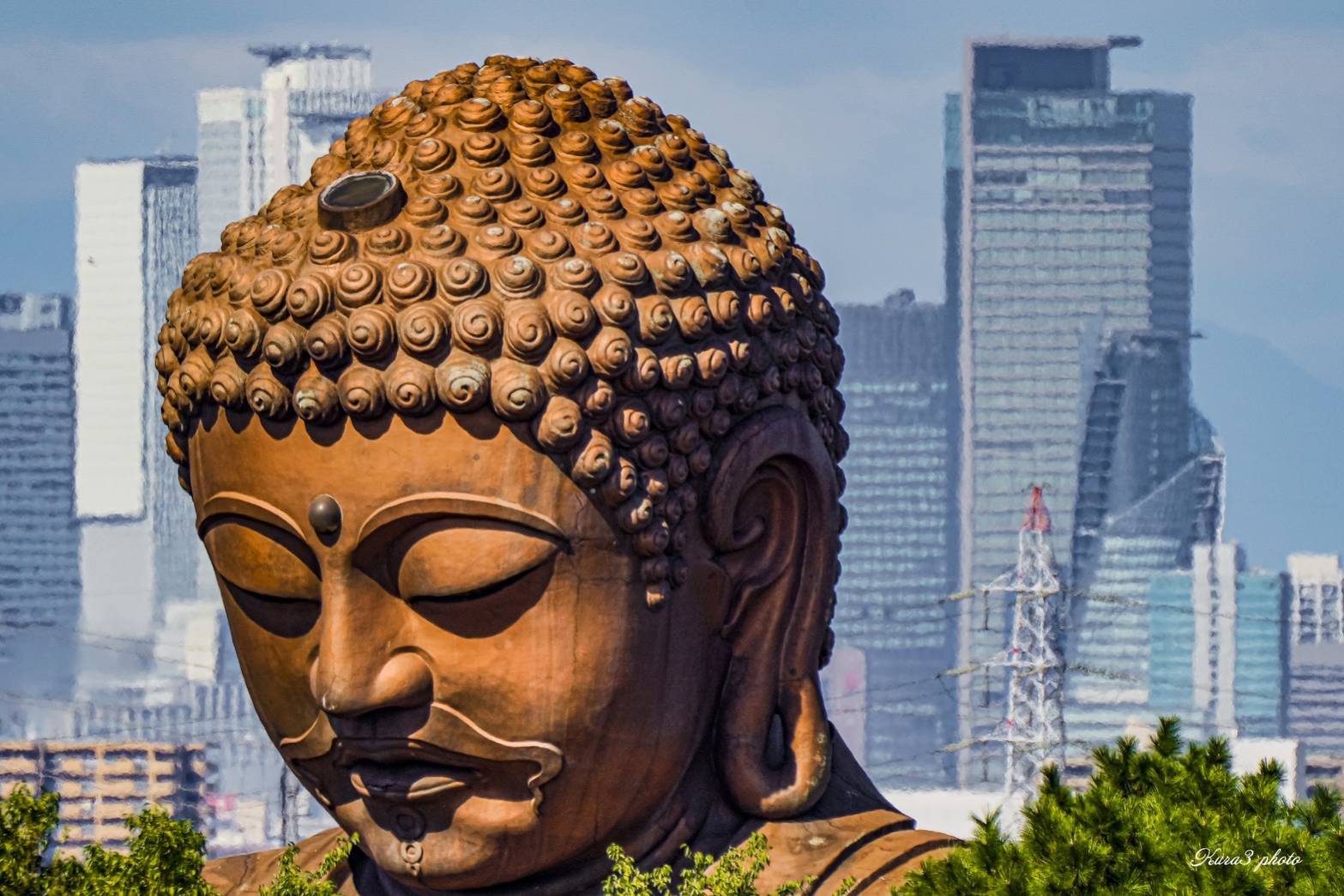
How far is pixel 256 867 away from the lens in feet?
36.4

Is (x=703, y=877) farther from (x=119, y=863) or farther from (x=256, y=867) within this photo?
(x=256, y=867)

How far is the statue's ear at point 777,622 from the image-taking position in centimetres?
1013

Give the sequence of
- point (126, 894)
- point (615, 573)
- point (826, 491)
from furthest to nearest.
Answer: point (826, 491)
point (615, 573)
point (126, 894)

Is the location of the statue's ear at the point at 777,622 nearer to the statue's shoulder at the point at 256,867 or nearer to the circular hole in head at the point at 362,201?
the circular hole in head at the point at 362,201

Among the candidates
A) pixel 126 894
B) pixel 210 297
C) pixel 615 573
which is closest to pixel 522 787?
pixel 615 573

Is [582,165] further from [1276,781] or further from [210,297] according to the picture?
[1276,781]

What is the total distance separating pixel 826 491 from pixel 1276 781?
1.90 meters

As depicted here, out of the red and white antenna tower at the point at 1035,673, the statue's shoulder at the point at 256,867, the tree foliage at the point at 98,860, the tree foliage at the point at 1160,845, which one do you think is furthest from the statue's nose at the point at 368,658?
the red and white antenna tower at the point at 1035,673

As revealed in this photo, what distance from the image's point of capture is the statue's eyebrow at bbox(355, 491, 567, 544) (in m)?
9.43

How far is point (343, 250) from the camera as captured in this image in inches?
384

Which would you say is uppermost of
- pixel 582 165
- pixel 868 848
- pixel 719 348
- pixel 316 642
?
pixel 582 165

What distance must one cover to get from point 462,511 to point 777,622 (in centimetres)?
139

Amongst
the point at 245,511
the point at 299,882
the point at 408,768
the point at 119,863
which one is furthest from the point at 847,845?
the point at 119,863

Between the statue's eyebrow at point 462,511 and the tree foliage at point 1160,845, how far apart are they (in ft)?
5.56
